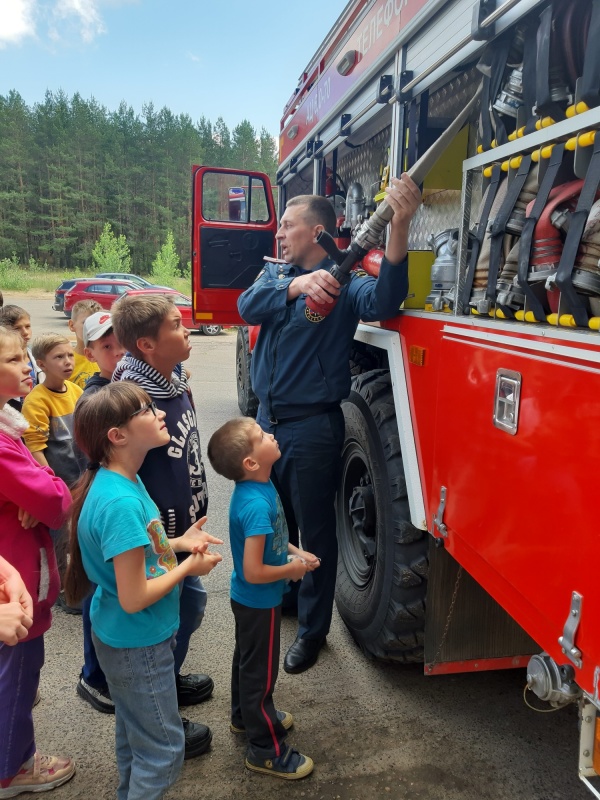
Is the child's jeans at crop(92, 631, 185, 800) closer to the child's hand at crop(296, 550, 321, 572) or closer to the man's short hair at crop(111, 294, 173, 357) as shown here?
the child's hand at crop(296, 550, 321, 572)

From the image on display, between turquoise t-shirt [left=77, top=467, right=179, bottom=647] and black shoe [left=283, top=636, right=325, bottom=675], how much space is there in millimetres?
1082

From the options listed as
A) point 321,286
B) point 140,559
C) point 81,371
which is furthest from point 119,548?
point 81,371

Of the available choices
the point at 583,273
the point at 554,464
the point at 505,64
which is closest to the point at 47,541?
the point at 554,464

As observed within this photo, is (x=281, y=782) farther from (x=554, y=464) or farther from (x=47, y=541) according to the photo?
(x=554, y=464)

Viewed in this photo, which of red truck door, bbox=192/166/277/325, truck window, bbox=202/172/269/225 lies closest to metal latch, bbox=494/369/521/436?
red truck door, bbox=192/166/277/325

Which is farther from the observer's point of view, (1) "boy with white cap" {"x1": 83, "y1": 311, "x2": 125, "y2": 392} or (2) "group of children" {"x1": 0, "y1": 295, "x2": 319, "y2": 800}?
(1) "boy with white cap" {"x1": 83, "y1": 311, "x2": 125, "y2": 392}

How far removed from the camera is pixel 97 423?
1.61 metres

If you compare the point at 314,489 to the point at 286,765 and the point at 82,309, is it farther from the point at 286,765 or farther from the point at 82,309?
the point at 82,309

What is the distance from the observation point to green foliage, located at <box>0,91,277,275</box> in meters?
55.5

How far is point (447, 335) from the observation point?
185 centimetres

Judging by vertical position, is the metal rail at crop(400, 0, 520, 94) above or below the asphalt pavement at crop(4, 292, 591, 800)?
above

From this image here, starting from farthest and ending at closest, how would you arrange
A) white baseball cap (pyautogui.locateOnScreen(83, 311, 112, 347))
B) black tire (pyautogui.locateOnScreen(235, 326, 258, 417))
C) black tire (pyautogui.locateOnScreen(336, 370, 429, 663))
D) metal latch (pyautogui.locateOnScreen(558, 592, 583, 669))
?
1. black tire (pyautogui.locateOnScreen(235, 326, 258, 417))
2. white baseball cap (pyautogui.locateOnScreen(83, 311, 112, 347))
3. black tire (pyautogui.locateOnScreen(336, 370, 429, 663))
4. metal latch (pyautogui.locateOnScreen(558, 592, 583, 669))

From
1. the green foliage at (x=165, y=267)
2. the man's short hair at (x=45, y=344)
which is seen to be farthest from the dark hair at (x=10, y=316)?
the green foliage at (x=165, y=267)

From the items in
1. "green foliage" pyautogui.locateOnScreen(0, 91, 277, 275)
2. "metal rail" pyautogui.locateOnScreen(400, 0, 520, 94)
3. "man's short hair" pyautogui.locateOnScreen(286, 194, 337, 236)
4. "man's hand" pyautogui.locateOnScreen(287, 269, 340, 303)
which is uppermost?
"green foliage" pyautogui.locateOnScreen(0, 91, 277, 275)
